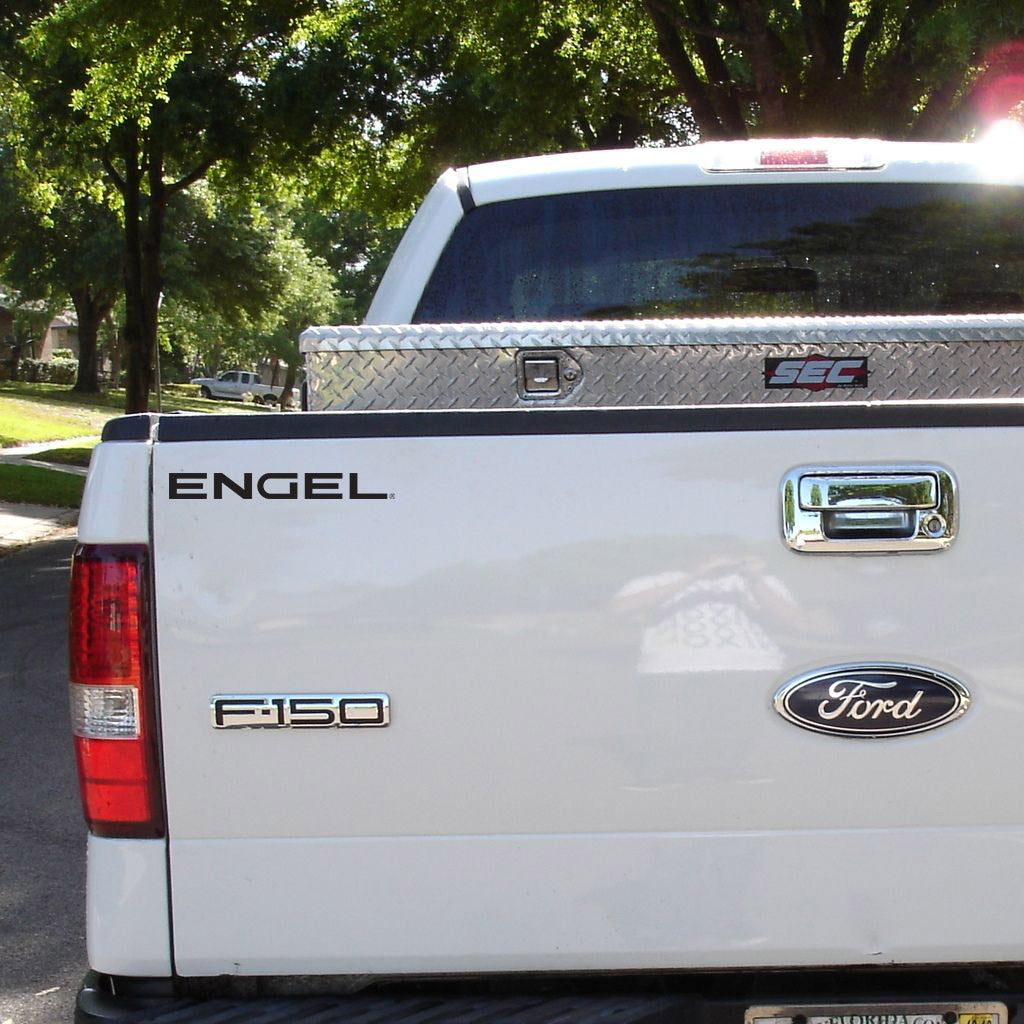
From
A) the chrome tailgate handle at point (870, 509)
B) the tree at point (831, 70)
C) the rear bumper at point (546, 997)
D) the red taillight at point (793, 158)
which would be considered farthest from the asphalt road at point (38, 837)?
the tree at point (831, 70)

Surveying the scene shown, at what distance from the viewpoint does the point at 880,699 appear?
213 centimetres

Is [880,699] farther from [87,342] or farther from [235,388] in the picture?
[235,388]

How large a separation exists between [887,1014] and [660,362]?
1205mm

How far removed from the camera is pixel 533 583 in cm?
212

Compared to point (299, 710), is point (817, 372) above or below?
above

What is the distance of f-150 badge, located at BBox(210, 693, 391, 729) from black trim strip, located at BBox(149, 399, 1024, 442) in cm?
39

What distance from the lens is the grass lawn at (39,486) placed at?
1798cm

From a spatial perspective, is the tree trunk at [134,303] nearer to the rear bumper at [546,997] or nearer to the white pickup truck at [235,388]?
the rear bumper at [546,997]

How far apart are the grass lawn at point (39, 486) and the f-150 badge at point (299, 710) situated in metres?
15.9

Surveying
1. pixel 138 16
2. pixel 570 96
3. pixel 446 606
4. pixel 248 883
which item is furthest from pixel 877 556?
pixel 570 96

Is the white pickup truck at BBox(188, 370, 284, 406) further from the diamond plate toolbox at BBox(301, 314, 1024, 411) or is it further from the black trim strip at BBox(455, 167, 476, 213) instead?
the diamond plate toolbox at BBox(301, 314, 1024, 411)

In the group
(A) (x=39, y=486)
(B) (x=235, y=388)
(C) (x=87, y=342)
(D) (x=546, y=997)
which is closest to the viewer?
(D) (x=546, y=997)

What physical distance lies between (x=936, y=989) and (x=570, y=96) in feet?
46.4

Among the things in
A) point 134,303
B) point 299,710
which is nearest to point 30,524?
point 134,303
